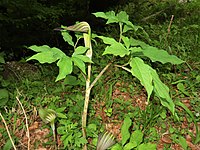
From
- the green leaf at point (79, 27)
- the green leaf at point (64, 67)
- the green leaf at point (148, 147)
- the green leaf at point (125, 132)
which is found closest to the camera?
the green leaf at point (64, 67)

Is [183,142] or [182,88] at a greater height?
[182,88]

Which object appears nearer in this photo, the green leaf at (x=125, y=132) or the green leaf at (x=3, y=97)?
the green leaf at (x=125, y=132)

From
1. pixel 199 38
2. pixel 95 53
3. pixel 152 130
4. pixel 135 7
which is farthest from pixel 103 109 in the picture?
pixel 135 7

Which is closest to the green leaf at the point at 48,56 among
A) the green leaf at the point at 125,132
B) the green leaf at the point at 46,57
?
the green leaf at the point at 46,57

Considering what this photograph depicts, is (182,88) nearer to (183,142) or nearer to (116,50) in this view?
(183,142)

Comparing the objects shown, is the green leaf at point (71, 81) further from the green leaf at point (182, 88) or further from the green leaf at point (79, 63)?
the green leaf at point (79, 63)

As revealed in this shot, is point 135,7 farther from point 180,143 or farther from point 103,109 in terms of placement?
point 180,143

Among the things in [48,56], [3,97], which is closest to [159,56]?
[48,56]

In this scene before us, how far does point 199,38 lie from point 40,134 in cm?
288

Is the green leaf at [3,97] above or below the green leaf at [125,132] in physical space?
above

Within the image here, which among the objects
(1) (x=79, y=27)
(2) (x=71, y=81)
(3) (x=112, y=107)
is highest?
(1) (x=79, y=27)

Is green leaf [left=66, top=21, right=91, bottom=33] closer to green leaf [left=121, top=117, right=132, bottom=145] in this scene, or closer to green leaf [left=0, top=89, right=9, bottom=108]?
green leaf [left=121, top=117, right=132, bottom=145]

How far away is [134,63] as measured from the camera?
1403mm

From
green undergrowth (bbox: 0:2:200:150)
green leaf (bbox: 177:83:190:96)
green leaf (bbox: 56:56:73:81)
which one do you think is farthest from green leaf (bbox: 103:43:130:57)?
green leaf (bbox: 177:83:190:96)
